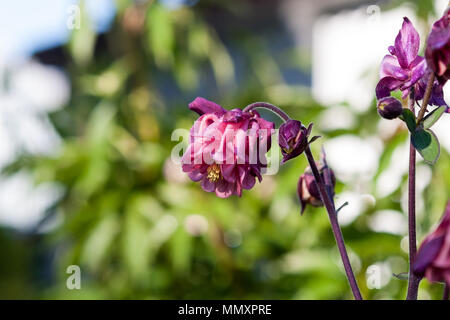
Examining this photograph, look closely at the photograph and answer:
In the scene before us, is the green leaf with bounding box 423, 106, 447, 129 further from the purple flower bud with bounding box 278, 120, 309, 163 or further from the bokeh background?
the bokeh background

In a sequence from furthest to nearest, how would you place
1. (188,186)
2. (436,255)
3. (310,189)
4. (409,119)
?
(188,186) → (310,189) → (409,119) → (436,255)

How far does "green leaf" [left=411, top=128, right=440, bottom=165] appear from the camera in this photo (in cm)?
46

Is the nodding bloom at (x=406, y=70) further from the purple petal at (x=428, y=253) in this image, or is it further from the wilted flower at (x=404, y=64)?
the purple petal at (x=428, y=253)

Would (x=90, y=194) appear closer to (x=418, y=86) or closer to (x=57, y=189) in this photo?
(x=57, y=189)

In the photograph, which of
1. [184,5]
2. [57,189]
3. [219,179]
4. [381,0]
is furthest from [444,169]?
[57,189]

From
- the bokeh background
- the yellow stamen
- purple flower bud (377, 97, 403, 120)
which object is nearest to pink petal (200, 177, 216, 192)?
the yellow stamen

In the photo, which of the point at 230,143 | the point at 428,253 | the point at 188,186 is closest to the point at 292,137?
the point at 230,143

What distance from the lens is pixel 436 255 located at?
350 millimetres

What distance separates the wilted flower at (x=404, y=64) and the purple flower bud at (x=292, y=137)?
0.09m

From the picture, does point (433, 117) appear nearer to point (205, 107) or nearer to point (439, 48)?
point (439, 48)

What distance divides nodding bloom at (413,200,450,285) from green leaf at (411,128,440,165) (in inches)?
4.4

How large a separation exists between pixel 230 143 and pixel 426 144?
158mm

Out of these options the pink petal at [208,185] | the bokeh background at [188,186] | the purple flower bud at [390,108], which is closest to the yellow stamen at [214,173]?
the pink petal at [208,185]
